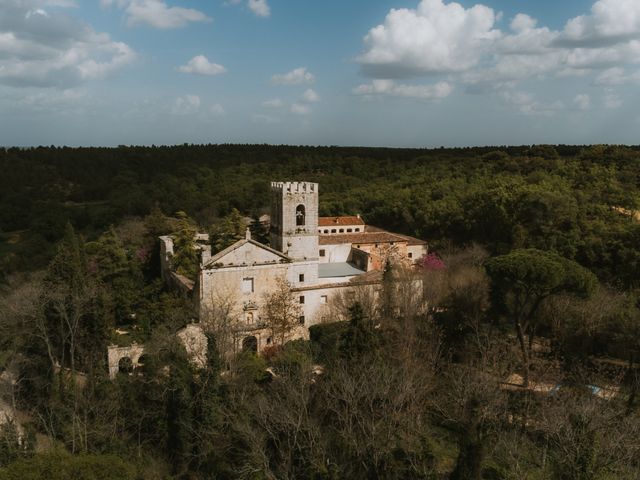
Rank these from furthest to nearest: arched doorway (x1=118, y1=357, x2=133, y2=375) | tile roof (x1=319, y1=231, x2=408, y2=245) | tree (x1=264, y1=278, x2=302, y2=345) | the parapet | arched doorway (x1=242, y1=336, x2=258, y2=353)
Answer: tile roof (x1=319, y1=231, x2=408, y2=245) → the parapet → arched doorway (x1=242, y1=336, x2=258, y2=353) → tree (x1=264, y1=278, x2=302, y2=345) → arched doorway (x1=118, y1=357, x2=133, y2=375)

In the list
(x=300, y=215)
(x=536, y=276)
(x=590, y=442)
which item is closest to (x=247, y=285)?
(x=300, y=215)

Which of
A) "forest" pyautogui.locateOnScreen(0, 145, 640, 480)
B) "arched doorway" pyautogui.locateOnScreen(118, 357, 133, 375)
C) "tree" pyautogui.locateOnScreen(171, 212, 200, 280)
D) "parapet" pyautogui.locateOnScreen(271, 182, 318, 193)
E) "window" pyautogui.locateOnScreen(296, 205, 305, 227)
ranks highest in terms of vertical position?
"parapet" pyautogui.locateOnScreen(271, 182, 318, 193)

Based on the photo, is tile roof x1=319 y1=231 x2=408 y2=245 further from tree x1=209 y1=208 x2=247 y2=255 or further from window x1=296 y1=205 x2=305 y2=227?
tree x1=209 y1=208 x2=247 y2=255

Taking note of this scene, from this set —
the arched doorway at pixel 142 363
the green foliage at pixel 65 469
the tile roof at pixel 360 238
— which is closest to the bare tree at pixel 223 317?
the arched doorway at pixel 142 363

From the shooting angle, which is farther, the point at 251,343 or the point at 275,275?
the point at 275,275

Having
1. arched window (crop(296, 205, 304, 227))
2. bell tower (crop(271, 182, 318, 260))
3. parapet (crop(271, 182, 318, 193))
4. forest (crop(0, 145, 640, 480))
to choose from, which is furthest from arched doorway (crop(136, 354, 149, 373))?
parapet (crop(271, 182, 318, 193))

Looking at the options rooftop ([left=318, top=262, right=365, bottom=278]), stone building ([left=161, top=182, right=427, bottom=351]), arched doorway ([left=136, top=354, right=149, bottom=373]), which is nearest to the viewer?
arched doorway ([left=136, top=354, right=149, bottom=373])

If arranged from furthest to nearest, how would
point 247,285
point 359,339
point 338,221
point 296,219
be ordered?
point 338,221 < point 296,219 < point 247,285 < point 359,339

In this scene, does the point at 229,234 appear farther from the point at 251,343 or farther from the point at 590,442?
the point at 590,442
